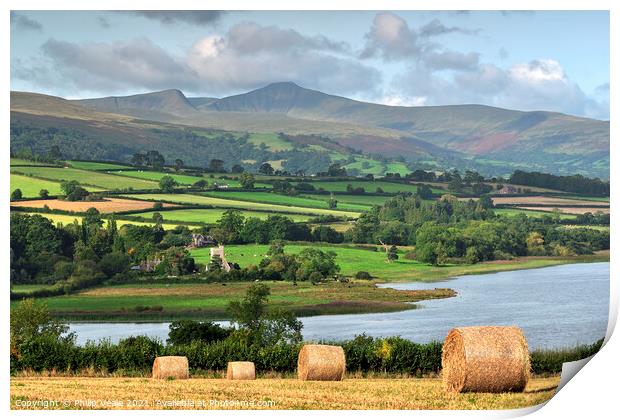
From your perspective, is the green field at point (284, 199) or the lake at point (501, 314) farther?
the green field at point (284, 199)

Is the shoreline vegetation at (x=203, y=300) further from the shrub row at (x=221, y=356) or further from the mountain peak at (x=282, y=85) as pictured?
the mountain peak at (x=282, y=85)

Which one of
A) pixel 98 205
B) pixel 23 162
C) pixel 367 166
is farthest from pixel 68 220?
pixel 367 166

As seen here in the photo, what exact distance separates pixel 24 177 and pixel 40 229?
3.43 feet

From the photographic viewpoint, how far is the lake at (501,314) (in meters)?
18.6

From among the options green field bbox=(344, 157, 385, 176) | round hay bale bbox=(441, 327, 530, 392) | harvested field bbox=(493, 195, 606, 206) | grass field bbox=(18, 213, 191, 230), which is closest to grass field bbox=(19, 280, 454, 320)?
grass field bbox=(18, 213, 191, 230)

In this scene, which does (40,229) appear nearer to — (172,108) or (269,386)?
(172,108)

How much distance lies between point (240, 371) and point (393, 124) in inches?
394

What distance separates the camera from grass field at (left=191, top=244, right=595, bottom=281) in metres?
19.8

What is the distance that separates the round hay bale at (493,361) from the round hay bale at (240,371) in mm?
3134

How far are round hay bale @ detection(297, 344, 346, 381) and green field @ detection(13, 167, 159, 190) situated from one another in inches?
291

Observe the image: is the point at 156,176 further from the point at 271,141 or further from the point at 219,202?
the point at 271,141
